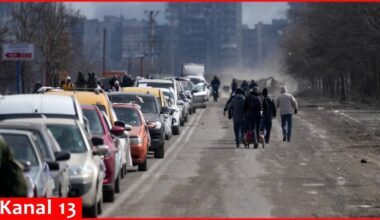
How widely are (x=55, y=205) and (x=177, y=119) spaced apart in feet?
84.2

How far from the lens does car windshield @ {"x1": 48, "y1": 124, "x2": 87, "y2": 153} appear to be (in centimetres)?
1723

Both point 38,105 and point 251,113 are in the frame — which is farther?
point 251,113

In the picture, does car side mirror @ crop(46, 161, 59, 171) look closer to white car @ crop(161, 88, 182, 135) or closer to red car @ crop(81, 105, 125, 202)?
red car @ crop(81, 105, 125, 202)

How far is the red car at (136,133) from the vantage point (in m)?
24.5

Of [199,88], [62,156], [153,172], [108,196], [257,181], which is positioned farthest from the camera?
[199,88]

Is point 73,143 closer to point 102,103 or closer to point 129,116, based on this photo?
point 102,103

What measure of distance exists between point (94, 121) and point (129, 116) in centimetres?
585

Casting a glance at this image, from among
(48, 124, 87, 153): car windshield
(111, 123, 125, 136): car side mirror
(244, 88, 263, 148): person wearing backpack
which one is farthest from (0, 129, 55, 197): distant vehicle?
(244, 88, 263, 148): person wearing backpack

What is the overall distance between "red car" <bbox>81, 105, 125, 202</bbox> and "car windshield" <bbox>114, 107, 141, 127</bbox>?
4.47m

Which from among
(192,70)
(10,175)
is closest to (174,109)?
(10,175)

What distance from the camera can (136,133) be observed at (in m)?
25.1

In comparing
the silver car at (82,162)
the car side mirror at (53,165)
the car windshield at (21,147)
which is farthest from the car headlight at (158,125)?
the car windshield at (21,147)

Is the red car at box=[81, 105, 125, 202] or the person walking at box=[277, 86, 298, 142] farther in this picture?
the person walking at box=[277, 86, 298, 142]

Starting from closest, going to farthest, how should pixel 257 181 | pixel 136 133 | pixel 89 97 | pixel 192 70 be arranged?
1. pixel 257 181
2. pixel 89 97
3. pixel 136 133
4. pixel 192 70
